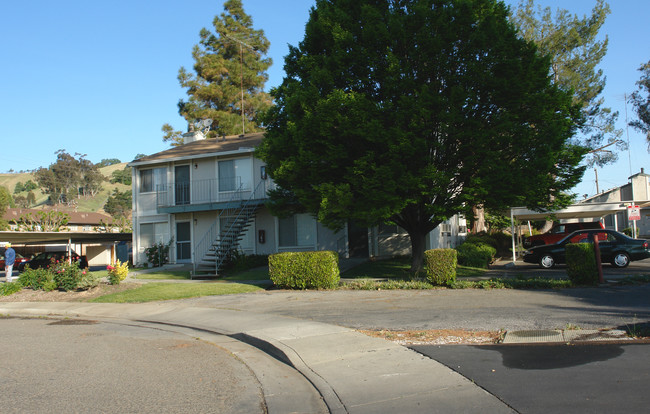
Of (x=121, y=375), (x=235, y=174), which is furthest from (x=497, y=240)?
(x=121, y=375)

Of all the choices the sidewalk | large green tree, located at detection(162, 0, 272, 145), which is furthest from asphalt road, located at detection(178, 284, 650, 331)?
large green tree, located at detection(162, 0, 272, 145)

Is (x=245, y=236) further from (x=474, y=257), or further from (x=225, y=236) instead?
(x=474, y=257)

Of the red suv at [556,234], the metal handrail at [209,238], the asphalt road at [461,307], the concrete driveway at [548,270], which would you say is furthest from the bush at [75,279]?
the red suv at [556,234]

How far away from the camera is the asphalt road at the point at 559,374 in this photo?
488cm

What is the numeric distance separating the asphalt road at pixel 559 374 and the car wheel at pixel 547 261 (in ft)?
47.4

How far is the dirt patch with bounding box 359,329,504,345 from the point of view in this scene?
7914 millimetres

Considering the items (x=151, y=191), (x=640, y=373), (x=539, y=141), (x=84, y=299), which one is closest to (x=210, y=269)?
(x=84, y=299)

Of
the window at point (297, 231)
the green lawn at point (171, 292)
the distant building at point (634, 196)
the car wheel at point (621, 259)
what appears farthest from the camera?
the distant building at point (634, 196)

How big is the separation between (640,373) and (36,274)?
61.1 ft

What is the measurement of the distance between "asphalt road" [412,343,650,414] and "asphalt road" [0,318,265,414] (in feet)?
8.59

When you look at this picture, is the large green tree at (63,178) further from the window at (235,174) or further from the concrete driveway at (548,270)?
the concrete driveway at (548,270)

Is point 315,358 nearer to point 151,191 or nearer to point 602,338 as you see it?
point 602,338

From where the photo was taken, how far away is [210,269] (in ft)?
70.3

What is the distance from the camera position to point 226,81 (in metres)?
45.0
